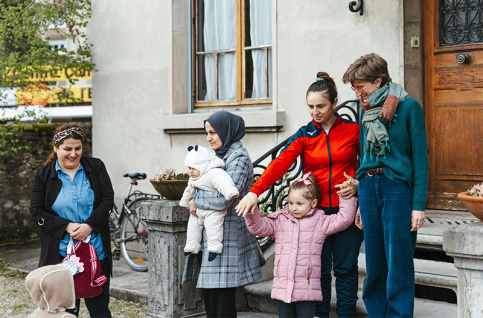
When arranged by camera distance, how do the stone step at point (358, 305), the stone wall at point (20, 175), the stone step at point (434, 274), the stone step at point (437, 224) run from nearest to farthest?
the stone step at point (358, 305) → the stone step at point (434, 274) → the stone step at point (437, 224) → the stone wall at point (20, 175)

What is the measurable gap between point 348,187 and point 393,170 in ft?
1.52

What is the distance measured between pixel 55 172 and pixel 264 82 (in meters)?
3.70

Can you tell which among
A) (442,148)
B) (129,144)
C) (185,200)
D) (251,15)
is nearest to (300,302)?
(185,200)

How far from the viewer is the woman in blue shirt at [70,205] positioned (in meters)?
4.57

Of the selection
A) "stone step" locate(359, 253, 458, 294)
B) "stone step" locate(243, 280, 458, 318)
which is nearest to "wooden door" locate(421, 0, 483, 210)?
"stone step" locate(359, 253, 458, 294)

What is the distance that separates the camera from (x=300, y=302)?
14.2 feet

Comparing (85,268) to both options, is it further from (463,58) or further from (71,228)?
(463,58)

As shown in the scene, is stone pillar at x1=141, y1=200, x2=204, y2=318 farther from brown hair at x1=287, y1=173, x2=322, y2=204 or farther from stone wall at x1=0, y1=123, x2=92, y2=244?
stone wall at x1=0, y1=123, x2=92, y2=244

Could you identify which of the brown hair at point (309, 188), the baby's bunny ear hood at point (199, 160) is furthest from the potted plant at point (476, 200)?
the baby's bunny ear hood at point (199, 160)

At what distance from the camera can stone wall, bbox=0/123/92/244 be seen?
10242mm

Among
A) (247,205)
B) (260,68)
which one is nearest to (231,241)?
(247,205)

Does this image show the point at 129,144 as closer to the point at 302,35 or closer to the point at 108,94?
the point at 108,94

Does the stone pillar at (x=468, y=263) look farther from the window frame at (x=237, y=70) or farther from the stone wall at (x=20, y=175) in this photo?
the stone wall at (x=20, y=175)

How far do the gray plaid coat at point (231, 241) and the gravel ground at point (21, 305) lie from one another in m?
1.99
